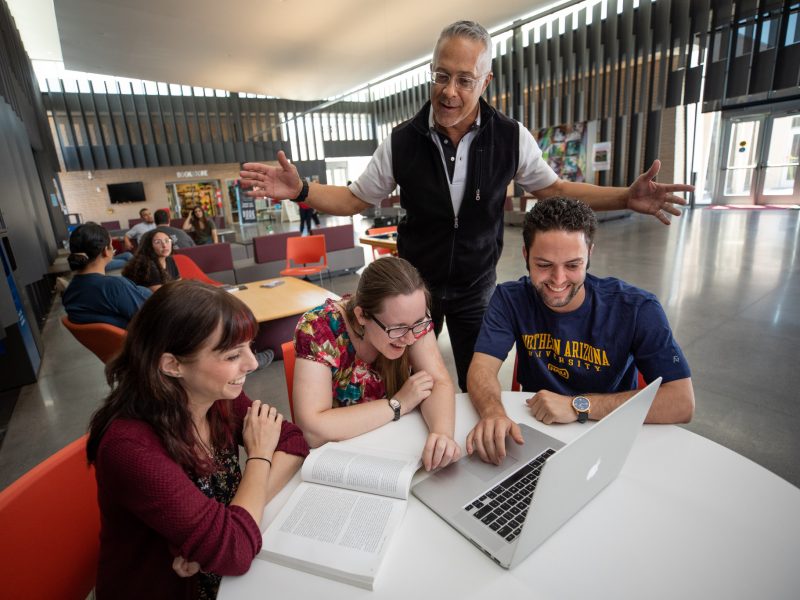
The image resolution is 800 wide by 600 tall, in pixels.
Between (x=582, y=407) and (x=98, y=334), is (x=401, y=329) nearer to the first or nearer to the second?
(x=582, y=407)

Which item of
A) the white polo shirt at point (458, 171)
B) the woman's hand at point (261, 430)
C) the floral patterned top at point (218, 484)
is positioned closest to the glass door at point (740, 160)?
the white polo shirt at point (458, 171)

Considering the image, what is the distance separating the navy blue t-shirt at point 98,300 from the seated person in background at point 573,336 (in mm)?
2554

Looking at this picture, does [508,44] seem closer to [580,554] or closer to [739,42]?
[739,42]

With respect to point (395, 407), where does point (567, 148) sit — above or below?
above

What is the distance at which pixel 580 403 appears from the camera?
1273 millimetres

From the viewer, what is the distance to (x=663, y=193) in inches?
65.2

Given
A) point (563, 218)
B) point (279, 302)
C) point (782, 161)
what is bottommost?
point (279, 302)

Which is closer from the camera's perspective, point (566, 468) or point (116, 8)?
point (566, 468)

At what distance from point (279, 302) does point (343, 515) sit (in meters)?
2.92

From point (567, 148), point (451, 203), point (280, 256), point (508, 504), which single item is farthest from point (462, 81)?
point (567, 148)

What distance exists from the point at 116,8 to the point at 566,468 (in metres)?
9.19

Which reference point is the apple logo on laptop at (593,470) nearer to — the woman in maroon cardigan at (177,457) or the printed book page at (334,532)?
the printed book page at (334,532)

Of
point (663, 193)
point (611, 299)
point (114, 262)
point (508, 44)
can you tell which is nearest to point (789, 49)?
point (508, 44)

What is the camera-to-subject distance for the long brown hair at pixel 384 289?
1.31m
